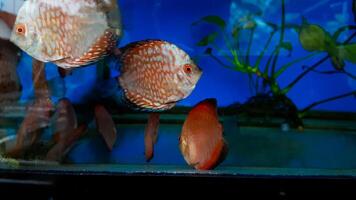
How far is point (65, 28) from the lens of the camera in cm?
80

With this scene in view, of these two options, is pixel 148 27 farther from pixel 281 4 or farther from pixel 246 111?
pixel 281 4

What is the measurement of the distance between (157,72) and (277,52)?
2.64 ft

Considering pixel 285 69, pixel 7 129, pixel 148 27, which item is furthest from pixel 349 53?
pixel 7 129

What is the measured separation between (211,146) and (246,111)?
543 millimetres

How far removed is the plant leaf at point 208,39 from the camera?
1.25m

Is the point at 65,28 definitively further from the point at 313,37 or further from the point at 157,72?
the point at 313,37

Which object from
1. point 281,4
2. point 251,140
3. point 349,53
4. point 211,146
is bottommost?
point 251,140

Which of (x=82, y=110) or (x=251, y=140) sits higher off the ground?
(x=82, y=110)

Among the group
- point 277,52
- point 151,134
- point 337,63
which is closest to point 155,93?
point 151,134

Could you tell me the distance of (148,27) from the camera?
1099 millimetres

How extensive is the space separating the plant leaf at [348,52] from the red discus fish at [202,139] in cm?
73

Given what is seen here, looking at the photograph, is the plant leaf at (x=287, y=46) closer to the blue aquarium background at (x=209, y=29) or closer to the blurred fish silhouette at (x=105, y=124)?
the blue aquarium background at (x=209, y=29)

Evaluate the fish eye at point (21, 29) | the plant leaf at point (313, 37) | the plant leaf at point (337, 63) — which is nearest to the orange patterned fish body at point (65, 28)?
the fish eye at point (21, 29)

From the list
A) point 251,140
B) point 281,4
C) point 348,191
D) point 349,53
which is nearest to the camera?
point 348,191
